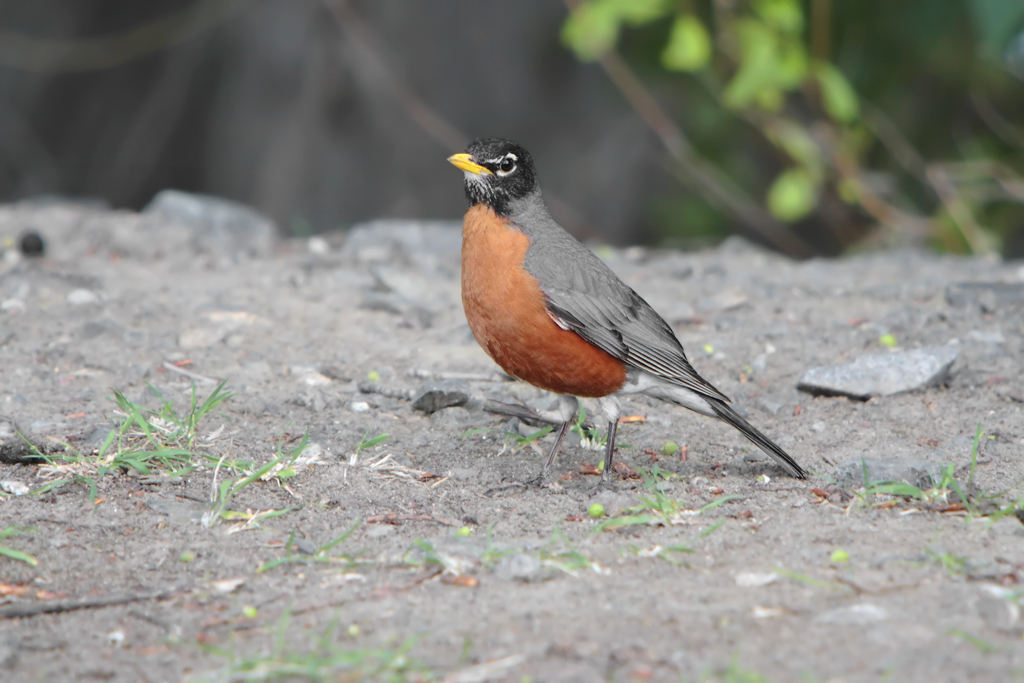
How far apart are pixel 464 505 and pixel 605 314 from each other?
963mm

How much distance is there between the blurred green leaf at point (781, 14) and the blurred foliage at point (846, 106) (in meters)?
0.01

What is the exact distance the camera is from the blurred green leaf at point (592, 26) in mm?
6082

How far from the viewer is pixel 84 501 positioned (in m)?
3.19

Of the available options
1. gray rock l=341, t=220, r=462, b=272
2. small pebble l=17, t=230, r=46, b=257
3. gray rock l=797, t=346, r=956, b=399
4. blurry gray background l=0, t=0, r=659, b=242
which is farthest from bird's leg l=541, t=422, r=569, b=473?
blurry gray background l=0, t=0, r=659, b=242

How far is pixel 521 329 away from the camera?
3.61m

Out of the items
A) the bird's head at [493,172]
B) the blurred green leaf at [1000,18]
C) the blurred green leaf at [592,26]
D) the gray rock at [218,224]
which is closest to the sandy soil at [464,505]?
the gray rock at [218,224]

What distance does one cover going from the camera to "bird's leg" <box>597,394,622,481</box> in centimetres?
369

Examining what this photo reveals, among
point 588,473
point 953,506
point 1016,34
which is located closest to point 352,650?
point 588,473

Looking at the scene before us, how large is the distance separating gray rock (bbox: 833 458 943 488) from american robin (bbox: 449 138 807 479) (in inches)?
6.7

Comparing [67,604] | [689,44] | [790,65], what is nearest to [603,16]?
[689,44]

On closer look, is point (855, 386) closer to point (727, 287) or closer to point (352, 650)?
point (727, 287)

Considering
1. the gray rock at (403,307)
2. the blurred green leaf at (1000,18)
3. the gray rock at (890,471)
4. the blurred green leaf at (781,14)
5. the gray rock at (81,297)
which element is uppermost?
the blurred green leaf at (1000,18)

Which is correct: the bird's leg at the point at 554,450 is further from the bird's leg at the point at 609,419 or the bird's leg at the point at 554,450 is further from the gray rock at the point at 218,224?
the gray rock at the point at 218,224

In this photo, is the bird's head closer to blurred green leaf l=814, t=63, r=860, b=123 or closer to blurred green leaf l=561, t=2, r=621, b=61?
blurred green leaf l=561, t=2, r=621, b=61
